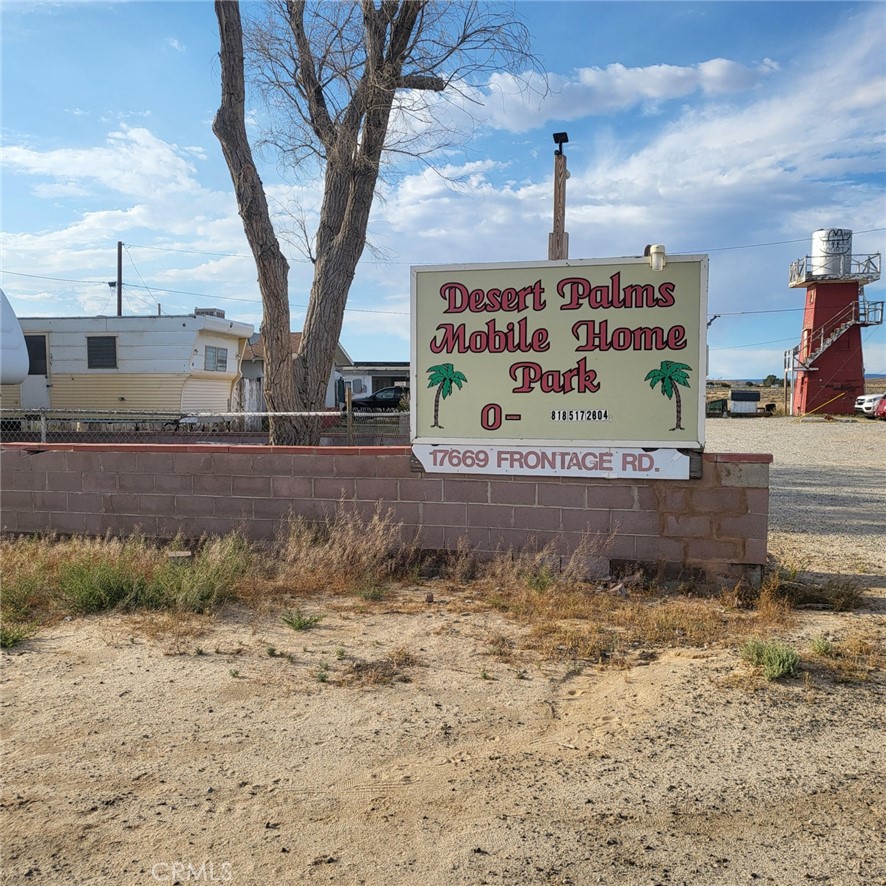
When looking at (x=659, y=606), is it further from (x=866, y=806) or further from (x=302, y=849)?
(x=302, y=849)

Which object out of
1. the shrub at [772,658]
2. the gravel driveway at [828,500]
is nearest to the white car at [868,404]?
the gravel driveway at [828,500]

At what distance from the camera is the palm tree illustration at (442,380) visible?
7109 mm

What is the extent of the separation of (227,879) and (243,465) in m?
5.32

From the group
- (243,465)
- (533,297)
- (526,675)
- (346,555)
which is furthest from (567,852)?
(243,465)

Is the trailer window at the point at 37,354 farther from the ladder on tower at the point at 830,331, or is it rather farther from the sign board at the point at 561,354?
the ladder on tower at the point at 830,331

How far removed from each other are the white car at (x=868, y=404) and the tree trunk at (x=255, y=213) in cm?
3853

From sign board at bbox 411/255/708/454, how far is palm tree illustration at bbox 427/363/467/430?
0.03 ft

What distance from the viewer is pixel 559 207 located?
1109 centimetres

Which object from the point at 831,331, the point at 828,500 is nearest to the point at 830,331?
the point at 831,331

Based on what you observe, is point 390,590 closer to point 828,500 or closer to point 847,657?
point 847,657

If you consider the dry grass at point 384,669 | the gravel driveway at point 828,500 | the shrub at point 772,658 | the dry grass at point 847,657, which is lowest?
the dry grass at point 384,669

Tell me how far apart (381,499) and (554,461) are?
171 centimetres

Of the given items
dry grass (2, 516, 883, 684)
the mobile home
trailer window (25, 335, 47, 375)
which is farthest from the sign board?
trailer window (25, 335, 47, 375)

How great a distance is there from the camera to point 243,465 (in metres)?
7.75
